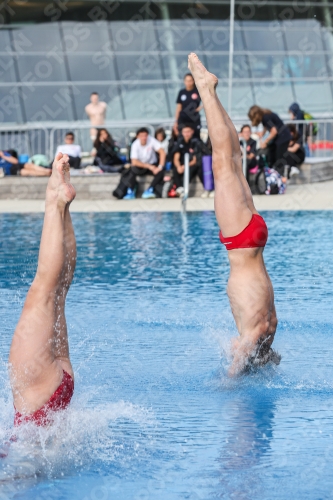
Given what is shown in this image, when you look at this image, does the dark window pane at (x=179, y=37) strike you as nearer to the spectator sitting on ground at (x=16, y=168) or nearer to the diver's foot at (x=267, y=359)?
the spectator sitting on ground at (x=16, y=168)

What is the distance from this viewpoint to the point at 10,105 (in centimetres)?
2336

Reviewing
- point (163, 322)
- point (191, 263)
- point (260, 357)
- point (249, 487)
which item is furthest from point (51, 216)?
point (191, 263)

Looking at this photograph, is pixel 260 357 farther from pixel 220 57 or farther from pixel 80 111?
pixel 220 57

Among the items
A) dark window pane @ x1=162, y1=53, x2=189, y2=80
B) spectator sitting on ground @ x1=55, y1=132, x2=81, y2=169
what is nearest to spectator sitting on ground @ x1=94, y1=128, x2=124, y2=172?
spectator sitting on ground @ x1=55, y1=132, x2=81, y2=169

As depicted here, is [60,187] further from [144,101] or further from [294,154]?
[144,101]

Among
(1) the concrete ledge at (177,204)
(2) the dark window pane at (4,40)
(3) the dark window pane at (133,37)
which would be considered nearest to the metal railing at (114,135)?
(1) the concrete ledge at (177,204)

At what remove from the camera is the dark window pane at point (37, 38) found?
23672 millimetres

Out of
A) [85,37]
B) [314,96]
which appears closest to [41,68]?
[85,37]

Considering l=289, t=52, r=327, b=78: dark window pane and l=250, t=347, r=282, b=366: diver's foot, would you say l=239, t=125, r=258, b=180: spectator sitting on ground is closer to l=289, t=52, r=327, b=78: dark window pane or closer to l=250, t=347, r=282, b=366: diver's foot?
l=250, t=347, r=282, b=366: diver's foot

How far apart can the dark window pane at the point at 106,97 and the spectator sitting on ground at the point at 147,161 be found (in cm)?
899

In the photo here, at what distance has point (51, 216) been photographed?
3.73 metres

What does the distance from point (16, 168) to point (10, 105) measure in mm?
7698

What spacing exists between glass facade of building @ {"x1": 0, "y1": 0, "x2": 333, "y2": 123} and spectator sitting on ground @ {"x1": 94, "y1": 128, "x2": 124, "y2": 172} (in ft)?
26.1

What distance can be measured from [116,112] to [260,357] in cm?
1979
